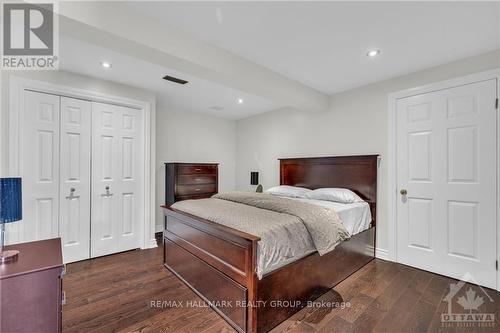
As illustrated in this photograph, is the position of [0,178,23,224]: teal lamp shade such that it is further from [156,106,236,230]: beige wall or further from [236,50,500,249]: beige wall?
[236,50,500,249]: beige wall

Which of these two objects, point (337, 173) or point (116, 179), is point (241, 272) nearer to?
point (337, 173)

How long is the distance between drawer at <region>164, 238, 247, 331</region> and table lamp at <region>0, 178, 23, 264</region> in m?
1.35

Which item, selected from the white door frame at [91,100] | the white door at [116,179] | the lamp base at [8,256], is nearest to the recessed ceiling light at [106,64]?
the white door frame at [91,100]

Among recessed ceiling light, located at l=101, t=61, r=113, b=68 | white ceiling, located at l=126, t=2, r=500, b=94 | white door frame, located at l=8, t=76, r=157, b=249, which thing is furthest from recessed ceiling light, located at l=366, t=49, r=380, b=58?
white door frame, located at l=8, t=76, r=157, b=249

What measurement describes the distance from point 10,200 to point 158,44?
1.48 m

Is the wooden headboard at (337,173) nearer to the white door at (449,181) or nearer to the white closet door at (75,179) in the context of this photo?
the white door at (449,181)

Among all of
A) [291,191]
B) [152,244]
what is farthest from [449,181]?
[152,244]

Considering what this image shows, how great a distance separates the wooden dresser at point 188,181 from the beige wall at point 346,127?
112 centimetres

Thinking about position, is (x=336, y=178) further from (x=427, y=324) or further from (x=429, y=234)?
(x=427, y=324)

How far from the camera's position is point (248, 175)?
5.33m

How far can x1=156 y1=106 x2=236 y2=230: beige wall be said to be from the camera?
4.46 m

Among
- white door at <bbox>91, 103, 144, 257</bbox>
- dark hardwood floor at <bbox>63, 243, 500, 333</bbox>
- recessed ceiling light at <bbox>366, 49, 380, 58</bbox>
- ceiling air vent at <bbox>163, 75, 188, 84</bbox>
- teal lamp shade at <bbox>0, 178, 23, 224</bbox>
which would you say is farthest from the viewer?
white door at <bbox>91, 103, 144, 257</bbox>

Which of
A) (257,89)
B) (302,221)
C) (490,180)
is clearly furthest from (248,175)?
(490,180)

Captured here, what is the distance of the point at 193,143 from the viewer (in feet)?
16.2
